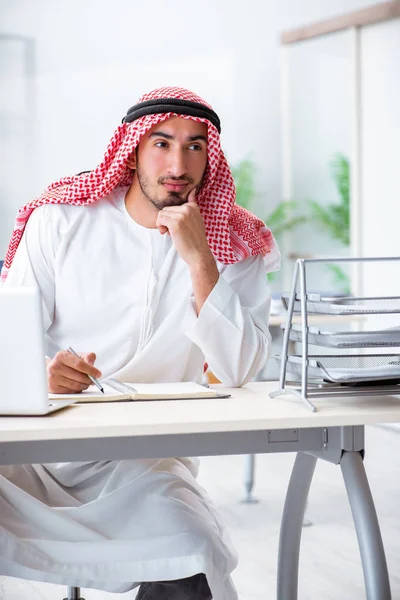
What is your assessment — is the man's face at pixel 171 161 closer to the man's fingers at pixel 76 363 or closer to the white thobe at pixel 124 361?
the white thobe at pixel 124 361

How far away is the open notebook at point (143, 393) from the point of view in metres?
1.58

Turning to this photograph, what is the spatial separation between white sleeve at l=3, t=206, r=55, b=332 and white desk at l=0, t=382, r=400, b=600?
632mm

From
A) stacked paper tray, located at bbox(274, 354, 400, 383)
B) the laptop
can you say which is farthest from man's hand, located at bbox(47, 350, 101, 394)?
stacked paper tray, located at bbox(274, 354, 400, 383)

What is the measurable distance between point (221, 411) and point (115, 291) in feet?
2.47

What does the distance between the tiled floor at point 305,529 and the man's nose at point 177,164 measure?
1310mm

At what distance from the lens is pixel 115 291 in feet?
6.96

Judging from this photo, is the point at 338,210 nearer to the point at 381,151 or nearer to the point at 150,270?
the point at 381,151

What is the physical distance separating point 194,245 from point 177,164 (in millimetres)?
247

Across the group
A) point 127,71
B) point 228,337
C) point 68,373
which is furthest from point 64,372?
point 127,71

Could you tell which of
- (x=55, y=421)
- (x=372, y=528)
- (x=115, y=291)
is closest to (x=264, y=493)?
(x=115, y=291)

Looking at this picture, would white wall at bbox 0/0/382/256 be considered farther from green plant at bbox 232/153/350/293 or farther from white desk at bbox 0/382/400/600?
white desk at bbox 0/382/400/600

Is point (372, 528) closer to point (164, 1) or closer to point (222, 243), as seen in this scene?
point (222, 243)

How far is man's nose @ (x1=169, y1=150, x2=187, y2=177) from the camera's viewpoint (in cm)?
207

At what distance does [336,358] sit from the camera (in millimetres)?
1543
